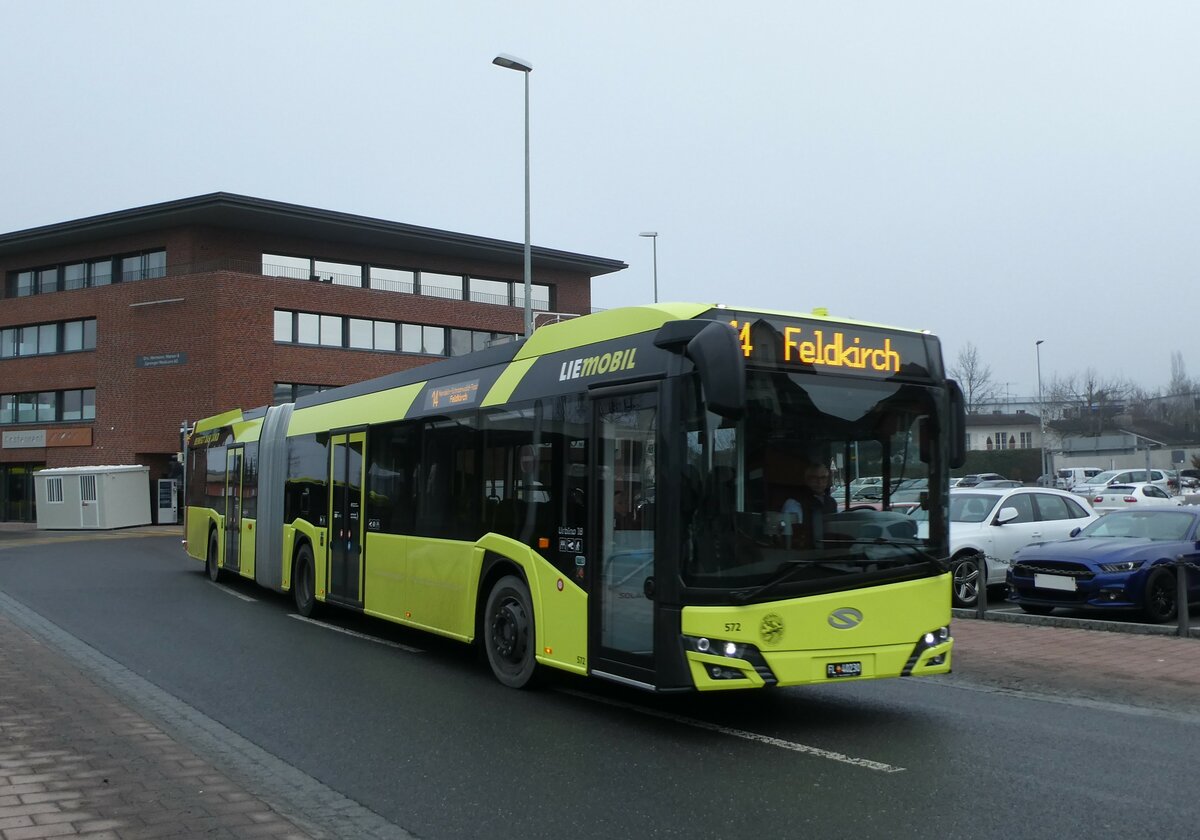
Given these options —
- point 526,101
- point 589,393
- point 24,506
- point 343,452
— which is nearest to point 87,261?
point 24,506

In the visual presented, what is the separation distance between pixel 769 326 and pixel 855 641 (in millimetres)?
2096

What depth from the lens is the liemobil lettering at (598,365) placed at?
7621mm

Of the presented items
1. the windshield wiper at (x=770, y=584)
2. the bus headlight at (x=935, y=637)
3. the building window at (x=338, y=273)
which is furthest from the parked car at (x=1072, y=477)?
the windshield wiper at (x=770, y=584)

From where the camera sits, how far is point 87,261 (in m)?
49.8

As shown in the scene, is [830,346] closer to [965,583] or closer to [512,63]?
[965,583]

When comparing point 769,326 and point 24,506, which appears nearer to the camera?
point 769,326

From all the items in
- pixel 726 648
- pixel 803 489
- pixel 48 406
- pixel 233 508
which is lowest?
pixel 726 648

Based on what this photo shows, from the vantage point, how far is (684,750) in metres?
6.91

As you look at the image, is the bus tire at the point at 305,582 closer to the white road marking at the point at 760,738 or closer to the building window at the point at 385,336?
the white road marking at the point at 760,738

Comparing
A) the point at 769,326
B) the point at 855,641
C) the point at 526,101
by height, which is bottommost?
the point at 855,641

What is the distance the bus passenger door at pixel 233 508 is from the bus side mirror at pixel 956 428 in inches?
503

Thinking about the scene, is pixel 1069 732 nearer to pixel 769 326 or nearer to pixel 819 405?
pixel 819 405

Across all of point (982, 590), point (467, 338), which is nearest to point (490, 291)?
point (467, 338)

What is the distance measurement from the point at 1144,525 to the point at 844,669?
8426 mm
